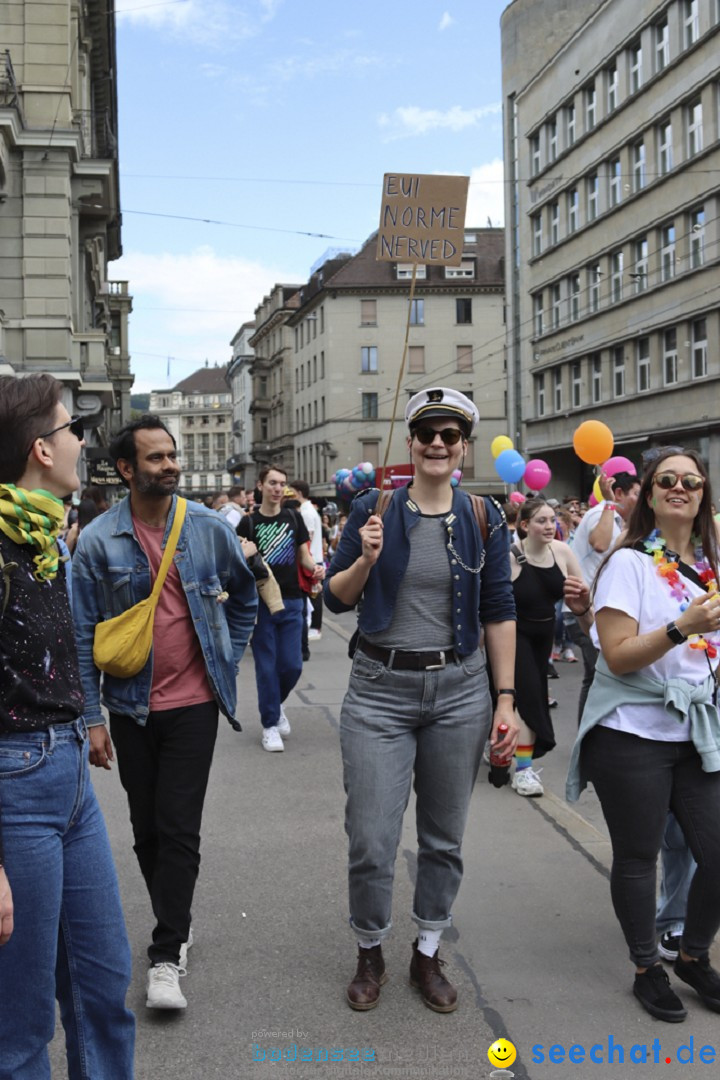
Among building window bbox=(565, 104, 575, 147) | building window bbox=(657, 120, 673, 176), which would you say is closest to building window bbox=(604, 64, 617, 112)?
building window bbox=(565, 104, 575, 147)

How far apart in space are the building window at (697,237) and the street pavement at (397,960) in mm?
25401

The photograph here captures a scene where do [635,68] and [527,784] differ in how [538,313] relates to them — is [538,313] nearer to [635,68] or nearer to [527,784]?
[635,68]

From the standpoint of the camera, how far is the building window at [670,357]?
30953 mm

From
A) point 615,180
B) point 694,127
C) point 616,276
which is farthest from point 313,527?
point 615,180

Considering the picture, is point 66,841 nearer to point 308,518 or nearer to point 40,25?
point 308,518

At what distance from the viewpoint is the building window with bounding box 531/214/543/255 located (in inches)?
1628

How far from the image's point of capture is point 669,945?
13.4 feet

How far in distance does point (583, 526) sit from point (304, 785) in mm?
2705

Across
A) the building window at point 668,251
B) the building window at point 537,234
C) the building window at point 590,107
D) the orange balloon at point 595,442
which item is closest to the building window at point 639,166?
the building window at point 668,251

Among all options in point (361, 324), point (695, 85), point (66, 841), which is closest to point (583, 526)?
point (66, 841)

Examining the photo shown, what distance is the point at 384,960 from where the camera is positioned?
4016 millimetres

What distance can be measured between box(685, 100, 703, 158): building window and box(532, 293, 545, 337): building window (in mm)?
12286

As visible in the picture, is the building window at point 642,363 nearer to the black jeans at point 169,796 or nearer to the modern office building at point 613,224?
the modern office building at point 613,224

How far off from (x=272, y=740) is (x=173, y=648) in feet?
13.1
